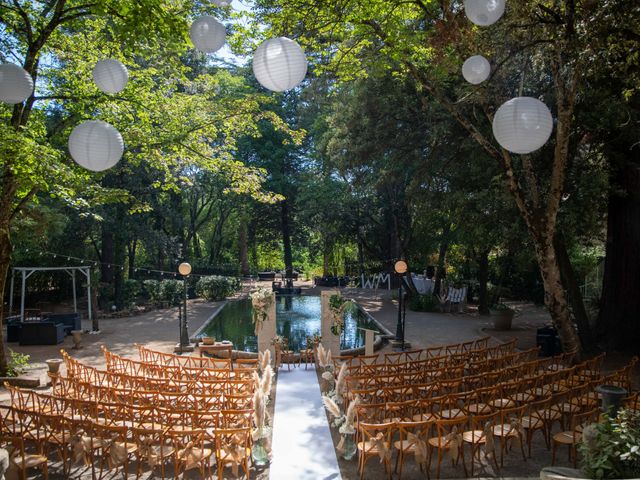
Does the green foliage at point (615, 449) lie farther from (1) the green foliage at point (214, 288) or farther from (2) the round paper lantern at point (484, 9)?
(1) the green foliage at point (214, 288)

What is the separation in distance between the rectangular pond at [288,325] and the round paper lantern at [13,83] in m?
10.8

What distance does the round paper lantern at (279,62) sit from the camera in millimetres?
5707

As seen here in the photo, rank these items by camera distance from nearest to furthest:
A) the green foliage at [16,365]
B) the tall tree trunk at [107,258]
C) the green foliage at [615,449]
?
the green foliage at [615,449]
the green foliage at [16,365]
the tall tree trunk at [107,258]

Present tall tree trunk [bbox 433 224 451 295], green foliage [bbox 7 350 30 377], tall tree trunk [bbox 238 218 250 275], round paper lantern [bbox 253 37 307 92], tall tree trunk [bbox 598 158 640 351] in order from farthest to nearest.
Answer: tall tree trunk [bbox 238 218 250 275]
tall tree trunk [bbox 433 224 451 295]
tall tree trunk [bbox 598 158 640 351]
green foliage [bbox 7 350 30 377]
round paper lantern [bbox 253 37 307 92]

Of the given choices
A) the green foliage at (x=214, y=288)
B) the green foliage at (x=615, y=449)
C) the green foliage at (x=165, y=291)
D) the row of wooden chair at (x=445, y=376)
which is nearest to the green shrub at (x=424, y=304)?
the green foliage at (x=214, y=288)

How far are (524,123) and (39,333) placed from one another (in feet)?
51.4

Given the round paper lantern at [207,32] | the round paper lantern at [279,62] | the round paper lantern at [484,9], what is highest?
the round paper lantern at [484,9]

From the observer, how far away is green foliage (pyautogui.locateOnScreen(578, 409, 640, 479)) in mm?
4727

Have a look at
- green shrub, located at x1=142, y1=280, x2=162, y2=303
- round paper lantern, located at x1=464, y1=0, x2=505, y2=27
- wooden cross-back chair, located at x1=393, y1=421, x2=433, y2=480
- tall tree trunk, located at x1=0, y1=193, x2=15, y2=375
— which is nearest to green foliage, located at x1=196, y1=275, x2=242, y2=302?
green shrub, located at x1=142, y1=280, x2=162, y2=303

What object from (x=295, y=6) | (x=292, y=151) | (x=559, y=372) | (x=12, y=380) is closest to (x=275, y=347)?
(x=12, y=380)

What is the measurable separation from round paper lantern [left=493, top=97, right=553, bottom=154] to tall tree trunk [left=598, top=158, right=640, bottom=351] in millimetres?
8477

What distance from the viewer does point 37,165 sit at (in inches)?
367

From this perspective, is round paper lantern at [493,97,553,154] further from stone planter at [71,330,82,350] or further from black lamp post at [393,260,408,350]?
stone planter at [71,330,82,350]

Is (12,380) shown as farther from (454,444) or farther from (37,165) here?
(454,444)
